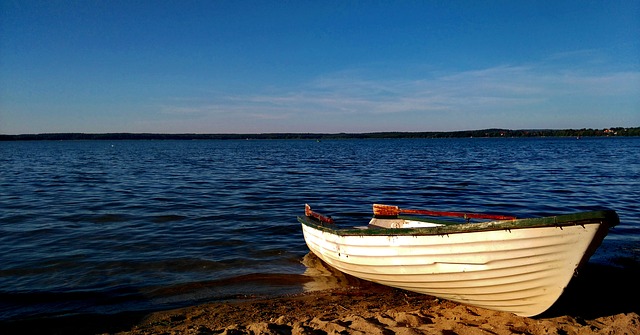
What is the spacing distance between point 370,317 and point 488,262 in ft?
6.36

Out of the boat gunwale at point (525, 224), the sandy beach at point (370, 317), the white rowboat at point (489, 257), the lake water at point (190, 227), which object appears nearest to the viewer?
the boat gunwale at point (525, 224)

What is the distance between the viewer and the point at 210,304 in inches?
294

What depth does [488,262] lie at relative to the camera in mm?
5816

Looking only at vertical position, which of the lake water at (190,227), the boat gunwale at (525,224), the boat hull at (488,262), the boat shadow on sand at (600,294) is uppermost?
the boat gunwale at (525,224)

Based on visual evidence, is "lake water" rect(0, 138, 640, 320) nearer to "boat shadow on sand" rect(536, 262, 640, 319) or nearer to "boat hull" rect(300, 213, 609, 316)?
"boat shadow on sand" rect(536, 262, 640, 319)

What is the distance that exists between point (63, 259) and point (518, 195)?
1897 centimetres

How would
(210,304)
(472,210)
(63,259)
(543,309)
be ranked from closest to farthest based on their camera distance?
(543,309)
(210,304)
(63,259)
(472,210)

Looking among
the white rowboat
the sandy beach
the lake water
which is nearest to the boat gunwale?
the white rowboat

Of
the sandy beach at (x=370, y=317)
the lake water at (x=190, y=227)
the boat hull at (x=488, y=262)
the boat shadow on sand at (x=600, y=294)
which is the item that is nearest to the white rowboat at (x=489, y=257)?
the boat hull at (x=488, y=262)

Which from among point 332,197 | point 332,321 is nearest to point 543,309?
point 332,321

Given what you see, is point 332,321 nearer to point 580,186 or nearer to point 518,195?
point 518,195

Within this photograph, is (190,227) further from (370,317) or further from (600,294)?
(600,294)

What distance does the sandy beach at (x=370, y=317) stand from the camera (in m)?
5.88

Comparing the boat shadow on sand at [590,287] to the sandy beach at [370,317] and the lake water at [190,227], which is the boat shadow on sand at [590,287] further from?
the lake water at [190,227]
